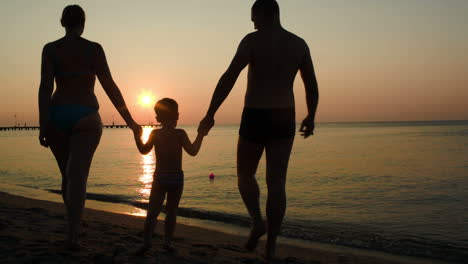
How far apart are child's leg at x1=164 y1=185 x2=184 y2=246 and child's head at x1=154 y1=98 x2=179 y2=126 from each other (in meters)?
0.67

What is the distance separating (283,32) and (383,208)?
7.96 meters

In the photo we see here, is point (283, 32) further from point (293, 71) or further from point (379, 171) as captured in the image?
point (379, 171)

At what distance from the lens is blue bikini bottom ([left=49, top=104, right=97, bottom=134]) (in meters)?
3.61

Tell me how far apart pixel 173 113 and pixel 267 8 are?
136 cm

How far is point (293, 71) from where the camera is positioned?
3.97 m

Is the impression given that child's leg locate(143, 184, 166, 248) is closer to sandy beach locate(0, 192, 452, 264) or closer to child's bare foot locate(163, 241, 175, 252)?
sandy beach locate(0, 192, 452, 264)

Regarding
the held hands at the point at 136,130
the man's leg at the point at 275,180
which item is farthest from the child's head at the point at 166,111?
the man's leg at the point at 275,180

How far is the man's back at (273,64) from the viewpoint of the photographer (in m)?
3.90

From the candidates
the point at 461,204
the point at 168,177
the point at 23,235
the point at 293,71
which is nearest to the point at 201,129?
the point at 168,177

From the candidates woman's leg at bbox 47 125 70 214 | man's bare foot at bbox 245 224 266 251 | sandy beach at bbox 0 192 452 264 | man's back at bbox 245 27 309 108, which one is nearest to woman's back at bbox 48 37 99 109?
woman's leg at bbox 47 125 70 214

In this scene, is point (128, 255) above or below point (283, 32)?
below

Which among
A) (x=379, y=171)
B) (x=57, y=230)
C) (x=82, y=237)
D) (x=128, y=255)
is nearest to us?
(x=128, y=255)

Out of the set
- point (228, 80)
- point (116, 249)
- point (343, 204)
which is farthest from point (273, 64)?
point (343, 204)

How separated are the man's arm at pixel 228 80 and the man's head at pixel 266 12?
20 cm
